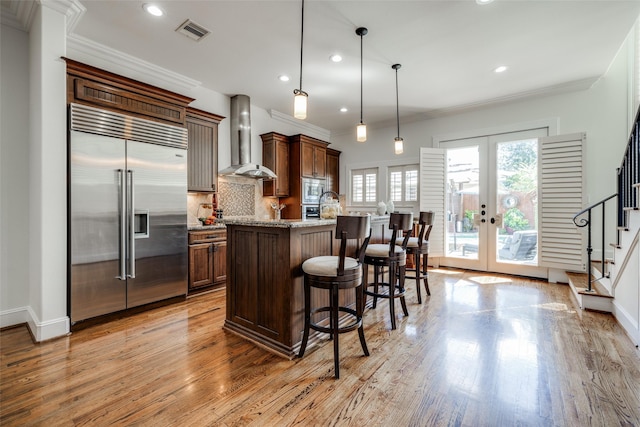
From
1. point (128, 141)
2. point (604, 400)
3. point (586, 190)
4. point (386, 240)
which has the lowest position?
point (604, 400)

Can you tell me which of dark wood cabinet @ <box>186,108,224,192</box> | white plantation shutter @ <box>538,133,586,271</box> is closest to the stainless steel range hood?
dark wood cabinet @ <box>186,108,224,192</box>

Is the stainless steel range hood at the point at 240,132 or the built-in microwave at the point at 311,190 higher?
the stainless steel range hood at the point at 240,132

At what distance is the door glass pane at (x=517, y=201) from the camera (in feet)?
15.1

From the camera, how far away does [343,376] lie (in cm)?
195

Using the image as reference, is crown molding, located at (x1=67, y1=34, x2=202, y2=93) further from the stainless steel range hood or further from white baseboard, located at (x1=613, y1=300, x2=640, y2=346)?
white baseboard, located at (x1=613, y1=300, x2=640, y2=346)

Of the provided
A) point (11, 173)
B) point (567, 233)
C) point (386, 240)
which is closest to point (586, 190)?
point (567, 233)

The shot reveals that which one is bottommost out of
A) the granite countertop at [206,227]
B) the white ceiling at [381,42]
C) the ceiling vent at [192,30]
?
the granite countertop at [206,227]

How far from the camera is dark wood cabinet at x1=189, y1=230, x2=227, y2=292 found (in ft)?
12.1

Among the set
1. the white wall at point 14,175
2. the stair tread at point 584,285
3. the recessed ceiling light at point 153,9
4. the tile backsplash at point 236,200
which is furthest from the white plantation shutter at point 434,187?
the white wall at point 14,175

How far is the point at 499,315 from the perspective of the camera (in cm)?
305

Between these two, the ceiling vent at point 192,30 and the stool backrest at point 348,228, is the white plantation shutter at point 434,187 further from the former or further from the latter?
the ceiling vent at point 192,30

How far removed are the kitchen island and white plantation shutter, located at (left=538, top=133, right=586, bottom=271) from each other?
3.71 meters

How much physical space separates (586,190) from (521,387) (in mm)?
3797

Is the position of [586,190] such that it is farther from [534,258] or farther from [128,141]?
[128,141]
